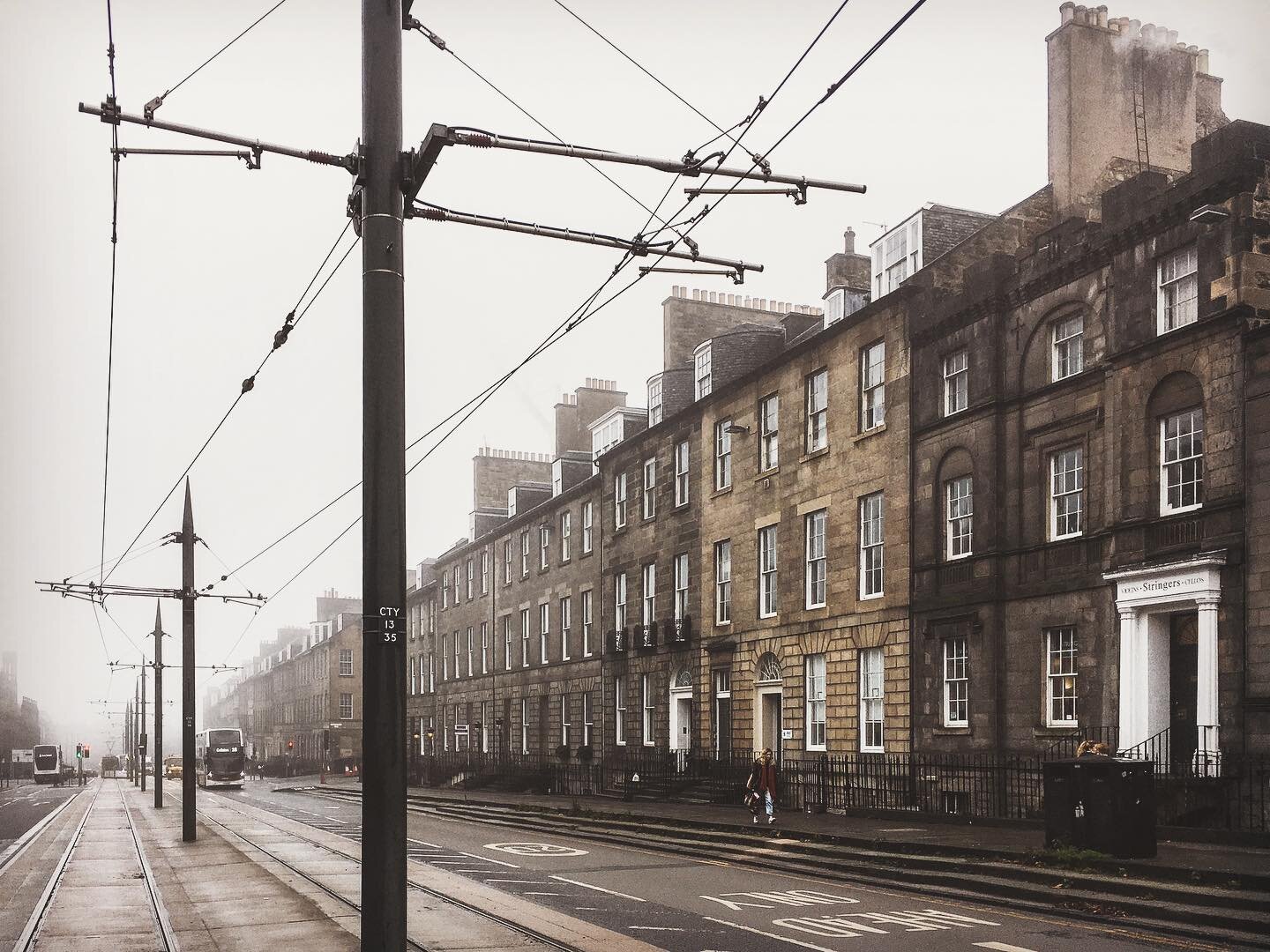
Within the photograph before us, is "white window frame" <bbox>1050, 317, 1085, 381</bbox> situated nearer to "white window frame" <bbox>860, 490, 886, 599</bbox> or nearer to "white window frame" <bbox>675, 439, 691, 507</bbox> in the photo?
"white window frame" <bbox>860, 490, 886, 599</bbox>

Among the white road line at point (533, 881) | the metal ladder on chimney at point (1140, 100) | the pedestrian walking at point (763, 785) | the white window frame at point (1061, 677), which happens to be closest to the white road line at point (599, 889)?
the white road line at point (533, 881)

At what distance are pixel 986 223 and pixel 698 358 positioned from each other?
1051 cm

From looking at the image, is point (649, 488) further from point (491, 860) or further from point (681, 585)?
point (491, 860)

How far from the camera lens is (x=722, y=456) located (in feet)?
122

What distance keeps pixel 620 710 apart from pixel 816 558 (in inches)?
535

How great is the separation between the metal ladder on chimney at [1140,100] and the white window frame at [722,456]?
13.3 m

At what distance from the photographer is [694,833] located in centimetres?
2544

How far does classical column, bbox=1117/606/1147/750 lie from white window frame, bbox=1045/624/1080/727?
1.41 meters

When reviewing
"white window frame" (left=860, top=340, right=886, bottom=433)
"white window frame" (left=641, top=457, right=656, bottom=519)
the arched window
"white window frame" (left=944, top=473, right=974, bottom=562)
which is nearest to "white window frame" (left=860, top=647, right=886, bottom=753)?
"white window frame" (left=944, top=473, right=974, bottom=562)

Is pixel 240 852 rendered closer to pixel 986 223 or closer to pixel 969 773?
pixel 969 773

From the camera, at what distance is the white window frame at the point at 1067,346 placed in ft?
79.5

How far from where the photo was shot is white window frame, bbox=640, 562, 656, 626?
4135 centimetres

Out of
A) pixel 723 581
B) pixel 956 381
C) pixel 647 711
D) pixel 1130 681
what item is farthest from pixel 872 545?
pixel 647 711

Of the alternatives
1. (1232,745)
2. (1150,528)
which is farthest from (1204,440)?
(1232,745)
